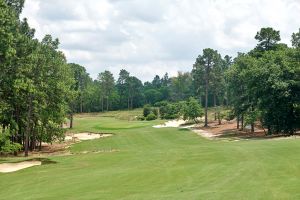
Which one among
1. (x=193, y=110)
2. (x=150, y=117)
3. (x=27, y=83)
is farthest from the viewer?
(x=150, y=117)

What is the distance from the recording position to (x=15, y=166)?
110 feet

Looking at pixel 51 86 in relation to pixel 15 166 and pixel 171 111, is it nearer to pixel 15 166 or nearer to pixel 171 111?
pixel 15 166

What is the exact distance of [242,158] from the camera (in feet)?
88.2

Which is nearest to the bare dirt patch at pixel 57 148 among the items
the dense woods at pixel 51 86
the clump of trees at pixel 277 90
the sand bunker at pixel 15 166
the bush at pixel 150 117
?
the dense woods at pixel 51 86

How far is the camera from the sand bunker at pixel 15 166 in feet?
105

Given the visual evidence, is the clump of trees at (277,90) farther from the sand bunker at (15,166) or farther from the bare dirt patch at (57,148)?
the sand bunker at (15,166)

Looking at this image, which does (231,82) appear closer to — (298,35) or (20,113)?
(298,35)

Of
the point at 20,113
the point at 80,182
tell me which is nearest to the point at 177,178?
the point at 80,182

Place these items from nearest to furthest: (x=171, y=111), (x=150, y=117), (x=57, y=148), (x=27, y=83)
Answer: (x=27, y=83), (x=57, y=148), (x=150, y=117), (x=171, y=111)

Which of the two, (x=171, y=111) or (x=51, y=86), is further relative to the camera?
(x=171, y=111)

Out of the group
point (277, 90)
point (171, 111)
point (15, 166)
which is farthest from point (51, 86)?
point (171, 111)

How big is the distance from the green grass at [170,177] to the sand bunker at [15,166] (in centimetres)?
208

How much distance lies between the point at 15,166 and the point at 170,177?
1616 cm

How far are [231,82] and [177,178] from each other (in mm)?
53840
